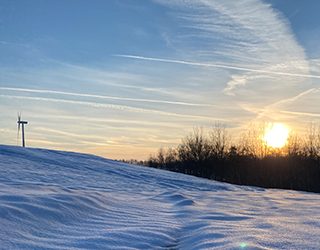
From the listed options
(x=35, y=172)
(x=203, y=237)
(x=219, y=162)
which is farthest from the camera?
(x=219, y=162)

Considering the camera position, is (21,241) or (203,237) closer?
(21,241)

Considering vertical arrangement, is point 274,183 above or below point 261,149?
below

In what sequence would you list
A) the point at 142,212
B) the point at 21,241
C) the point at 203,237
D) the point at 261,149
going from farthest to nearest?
1. the point at 261,149
2. the point at 142,212
3. the point at 203,237
4. the point at 21,241

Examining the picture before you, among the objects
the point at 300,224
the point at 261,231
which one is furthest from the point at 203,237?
the point at 300,224

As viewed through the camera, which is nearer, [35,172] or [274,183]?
[35,172]

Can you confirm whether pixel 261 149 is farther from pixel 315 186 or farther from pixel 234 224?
pixel 234 224

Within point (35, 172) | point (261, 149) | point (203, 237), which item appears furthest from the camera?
point (261, 149)

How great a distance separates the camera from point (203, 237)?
402 cm

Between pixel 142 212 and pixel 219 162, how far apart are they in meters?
33.0

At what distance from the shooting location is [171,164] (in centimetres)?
4772

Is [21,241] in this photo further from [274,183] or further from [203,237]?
[274,183]

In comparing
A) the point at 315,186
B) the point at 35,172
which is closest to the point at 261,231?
the point at 35,172

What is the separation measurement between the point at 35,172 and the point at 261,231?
8154 mm

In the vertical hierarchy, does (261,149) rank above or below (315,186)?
above
